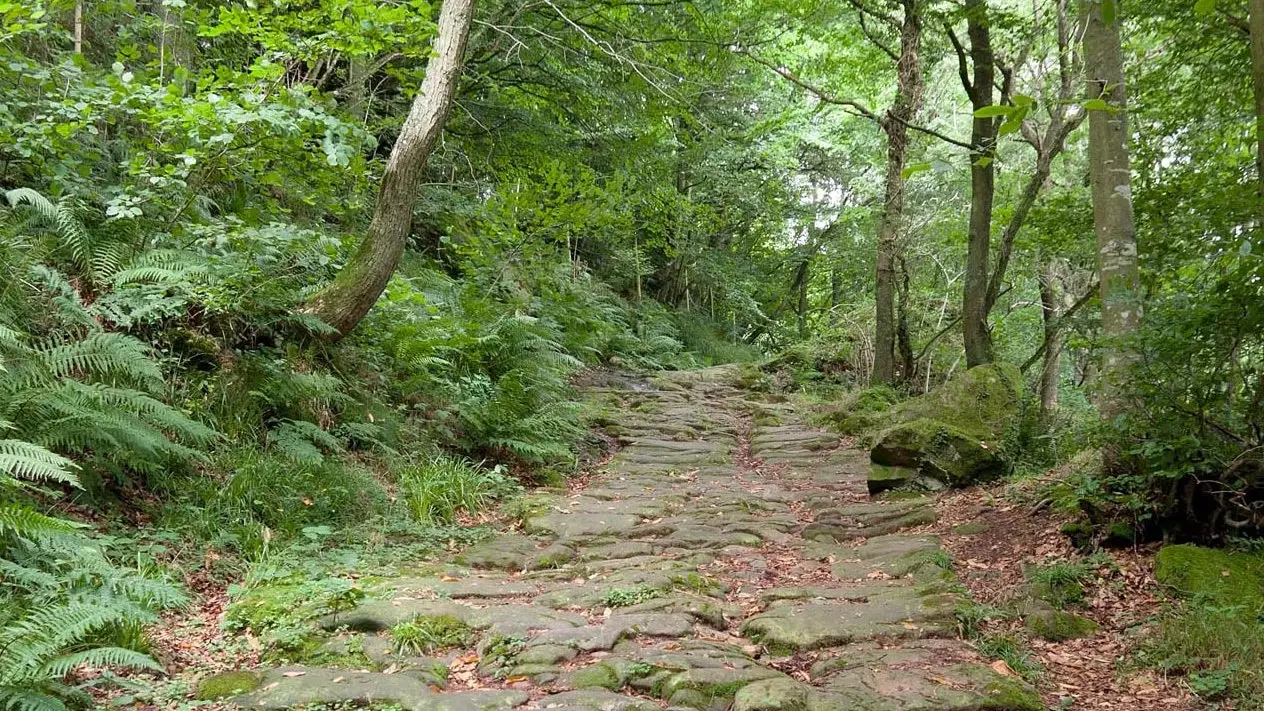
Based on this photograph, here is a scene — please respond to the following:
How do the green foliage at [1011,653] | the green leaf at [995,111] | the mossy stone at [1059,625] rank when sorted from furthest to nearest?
the mossy stone at [1059,625]
the green foliage at [1011,653]
the green leaf at [995,111]

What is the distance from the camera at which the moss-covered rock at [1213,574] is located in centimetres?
372

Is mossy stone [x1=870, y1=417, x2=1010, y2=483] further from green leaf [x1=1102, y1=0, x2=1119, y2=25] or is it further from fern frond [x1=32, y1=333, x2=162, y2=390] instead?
fern frond [x1=32, y1=333, x2=162, y2=390]

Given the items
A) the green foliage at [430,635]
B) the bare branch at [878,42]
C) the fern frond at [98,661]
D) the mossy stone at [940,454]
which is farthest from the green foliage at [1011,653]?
the bare branch at [878,42]

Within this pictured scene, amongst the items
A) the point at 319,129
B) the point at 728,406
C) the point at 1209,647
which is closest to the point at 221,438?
the point at 319,129

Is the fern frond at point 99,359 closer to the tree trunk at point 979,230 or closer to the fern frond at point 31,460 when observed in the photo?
the fern frond at point 31,460

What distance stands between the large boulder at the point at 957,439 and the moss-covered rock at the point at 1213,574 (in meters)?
2.63

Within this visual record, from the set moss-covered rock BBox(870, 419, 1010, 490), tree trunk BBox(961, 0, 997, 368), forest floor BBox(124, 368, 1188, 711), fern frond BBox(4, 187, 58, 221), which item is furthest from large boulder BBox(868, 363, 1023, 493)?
fern frond BBox(4, 187, 58, 221)

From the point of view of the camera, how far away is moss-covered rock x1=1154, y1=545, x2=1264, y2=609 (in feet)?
12.2

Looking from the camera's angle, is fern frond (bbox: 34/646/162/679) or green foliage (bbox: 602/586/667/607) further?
green foliage (bbox: 602/586/667/607)

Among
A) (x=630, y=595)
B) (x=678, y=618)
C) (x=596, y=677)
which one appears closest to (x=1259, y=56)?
(x=678, y=618)

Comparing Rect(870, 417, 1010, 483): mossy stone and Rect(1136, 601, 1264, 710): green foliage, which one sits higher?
Rect(870, 417, 1010, 483): mossy stone

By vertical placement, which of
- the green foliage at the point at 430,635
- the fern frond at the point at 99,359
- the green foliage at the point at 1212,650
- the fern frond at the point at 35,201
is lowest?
the green foliage at the point at 430,635

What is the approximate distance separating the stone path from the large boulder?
422mm

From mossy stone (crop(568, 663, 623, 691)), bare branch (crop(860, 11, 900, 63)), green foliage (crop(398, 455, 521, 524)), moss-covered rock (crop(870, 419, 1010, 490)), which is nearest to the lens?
mossy stone (crop(568, 663, 623, 691))
